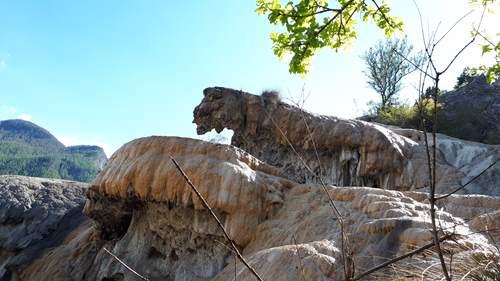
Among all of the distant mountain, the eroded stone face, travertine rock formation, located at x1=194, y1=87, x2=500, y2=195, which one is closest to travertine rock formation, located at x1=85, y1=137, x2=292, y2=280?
travertine rock formation, located at x1=194, y1=87, x2=500, y2=195

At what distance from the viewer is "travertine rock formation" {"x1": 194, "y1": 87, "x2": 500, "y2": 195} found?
15898 mm

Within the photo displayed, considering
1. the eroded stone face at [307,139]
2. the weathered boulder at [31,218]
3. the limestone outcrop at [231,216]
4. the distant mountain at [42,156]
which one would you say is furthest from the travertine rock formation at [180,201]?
the distant mountain at [42,156]

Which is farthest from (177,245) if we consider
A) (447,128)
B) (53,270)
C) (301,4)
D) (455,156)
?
(447,128)

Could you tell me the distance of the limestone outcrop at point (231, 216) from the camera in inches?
279

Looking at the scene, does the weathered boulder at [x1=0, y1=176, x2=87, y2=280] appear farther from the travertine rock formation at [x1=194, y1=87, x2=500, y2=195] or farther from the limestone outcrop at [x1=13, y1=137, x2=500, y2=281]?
the travertine rock formation at [x1=194, y1=87, x2=500, y2=195]

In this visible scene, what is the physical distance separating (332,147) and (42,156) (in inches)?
2682

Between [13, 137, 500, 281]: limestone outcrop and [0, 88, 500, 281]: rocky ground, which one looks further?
[13, 137, 500, 281]: limestone outcrop

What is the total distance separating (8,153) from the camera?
80.4 metres

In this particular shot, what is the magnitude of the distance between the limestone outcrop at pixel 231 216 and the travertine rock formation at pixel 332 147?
3.92 m

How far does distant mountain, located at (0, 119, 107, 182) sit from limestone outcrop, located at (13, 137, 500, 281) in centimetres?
3872

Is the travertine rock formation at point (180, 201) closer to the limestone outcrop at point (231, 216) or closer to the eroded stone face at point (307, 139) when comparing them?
the limestone outcrop at point (231, 216)

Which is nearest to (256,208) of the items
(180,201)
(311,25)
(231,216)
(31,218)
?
(231,216)

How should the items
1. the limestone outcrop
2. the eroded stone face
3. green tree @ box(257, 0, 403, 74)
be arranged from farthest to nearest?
the eroded stone face
the limestone outcrop
green tree @ box(257, 0, 403, 74)

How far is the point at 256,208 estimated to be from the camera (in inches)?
412
